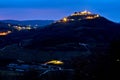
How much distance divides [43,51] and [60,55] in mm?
8699

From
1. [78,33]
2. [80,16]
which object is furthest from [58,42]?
[80,16]

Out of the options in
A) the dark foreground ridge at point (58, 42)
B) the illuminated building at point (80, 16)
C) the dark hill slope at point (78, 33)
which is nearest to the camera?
the dark foreground ridge at point (58, 42)

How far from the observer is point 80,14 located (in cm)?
18188

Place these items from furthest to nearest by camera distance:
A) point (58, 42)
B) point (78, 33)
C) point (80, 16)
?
1. point (80, 16)
2. point (78, 33)
3. point (58, 42)

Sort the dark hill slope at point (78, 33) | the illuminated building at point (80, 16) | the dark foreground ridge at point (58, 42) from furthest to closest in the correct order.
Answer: the illuminated building at point (80, 16)
the dark hill slope at point (78, 33)
the dark foreground ridge at point (58, 42)

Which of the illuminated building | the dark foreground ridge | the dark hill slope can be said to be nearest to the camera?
the dark foreground ridge

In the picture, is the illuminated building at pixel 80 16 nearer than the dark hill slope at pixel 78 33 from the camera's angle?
No

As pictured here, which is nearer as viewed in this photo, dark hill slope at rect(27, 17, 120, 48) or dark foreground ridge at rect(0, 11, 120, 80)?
dark foreground ridge at rect(0, 11, 120, 80)

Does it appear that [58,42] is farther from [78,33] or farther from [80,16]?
[80,16]

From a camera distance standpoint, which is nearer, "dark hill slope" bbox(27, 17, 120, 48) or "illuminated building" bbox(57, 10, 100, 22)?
"dark hill slope" bbox(27, 17, 120, 48)

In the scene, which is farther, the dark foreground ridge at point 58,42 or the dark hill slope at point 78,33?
the dark hill slope at point 78,33

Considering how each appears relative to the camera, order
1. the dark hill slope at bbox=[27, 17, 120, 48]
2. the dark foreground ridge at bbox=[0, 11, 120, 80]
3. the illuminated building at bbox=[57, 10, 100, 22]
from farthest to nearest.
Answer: the illuminated building at bbox=[57, 10, 100, 22]
the dark hill slope at bbox=[27, 17, 120, 48]
the dark foreground ridge at bbox=[0, 11, 120, 80]

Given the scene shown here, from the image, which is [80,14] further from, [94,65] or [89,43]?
[94,65]

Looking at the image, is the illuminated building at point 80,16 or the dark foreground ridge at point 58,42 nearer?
the dark foreground ridge at point 58,42
